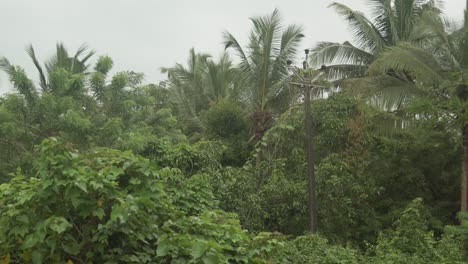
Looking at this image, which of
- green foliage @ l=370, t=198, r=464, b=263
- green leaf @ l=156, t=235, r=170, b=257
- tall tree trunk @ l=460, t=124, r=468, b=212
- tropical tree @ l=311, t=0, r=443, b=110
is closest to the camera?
green leaf @ l=156, t=235, r=170, b=257

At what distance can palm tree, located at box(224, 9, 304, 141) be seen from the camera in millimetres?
13938

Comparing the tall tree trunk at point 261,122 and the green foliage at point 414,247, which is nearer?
the green foliage at point 414,247

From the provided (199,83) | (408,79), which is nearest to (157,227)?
(408,79)

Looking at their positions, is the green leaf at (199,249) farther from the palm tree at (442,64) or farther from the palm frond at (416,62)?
the palm frond at (416,62)

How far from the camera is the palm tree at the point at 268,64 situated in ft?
45.7

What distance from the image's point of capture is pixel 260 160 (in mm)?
11125

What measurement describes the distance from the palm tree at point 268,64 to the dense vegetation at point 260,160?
0.12ft

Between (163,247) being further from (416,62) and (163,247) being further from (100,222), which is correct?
(416,62)

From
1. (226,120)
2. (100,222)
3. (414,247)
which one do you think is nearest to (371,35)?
(226,120)

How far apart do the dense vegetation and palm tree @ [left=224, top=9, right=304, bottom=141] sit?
0.04 metres

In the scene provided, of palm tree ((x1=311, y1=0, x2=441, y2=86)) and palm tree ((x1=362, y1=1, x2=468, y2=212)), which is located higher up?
palm tree ((x1=311, y1=0, x2=441, y2=86))

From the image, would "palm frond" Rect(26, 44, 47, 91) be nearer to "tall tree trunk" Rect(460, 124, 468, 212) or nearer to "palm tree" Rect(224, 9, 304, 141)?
"palm tree" Rect(224, 9, 304, 141)

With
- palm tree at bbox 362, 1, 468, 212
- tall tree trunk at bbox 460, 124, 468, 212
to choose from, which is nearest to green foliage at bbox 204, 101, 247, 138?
palm tree at bbox 362, 1, 468, 212

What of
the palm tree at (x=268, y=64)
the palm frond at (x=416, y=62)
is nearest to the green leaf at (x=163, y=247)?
the palm frond at (x=416, y=62)
